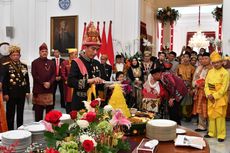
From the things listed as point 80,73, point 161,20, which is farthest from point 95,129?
point 161,20

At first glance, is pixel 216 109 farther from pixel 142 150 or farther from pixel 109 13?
pixel 109 13

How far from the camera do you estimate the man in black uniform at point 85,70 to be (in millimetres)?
2895

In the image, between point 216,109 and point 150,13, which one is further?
point 150,13

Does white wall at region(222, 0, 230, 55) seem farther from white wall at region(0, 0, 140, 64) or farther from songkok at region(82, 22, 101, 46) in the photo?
songkok at region(82, 22, 101, 46)

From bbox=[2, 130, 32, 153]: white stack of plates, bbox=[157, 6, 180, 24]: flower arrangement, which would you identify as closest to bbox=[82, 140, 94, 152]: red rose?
bbox=[2, 130, 32, 153]: white stack of plates

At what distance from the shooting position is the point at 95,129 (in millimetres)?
1455

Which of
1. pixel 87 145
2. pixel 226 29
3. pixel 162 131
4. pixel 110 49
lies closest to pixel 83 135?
pixel 87 145

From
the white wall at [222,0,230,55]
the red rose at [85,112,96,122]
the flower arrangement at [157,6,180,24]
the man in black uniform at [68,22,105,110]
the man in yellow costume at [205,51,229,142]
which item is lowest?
the man in yellow costume at [205,51,229,142]

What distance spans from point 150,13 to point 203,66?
19.6ft

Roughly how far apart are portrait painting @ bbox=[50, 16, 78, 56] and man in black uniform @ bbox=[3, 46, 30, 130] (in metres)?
4.29

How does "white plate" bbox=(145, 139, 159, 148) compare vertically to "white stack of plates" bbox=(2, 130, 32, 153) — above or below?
below

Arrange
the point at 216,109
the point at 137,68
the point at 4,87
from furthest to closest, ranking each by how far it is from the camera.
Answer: the point at 137,68 → the point at 216,109 → the point at 4,87

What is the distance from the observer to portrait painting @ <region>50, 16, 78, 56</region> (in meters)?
8.82

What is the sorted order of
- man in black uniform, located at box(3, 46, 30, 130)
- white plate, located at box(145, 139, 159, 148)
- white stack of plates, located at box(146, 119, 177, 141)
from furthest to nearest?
man in black uniform, located at box(3, 46, 30, 130)
white stack of plates, located at box(146, 119, 177, 141)
white plate, located at box(145, 139, 159, 148)
